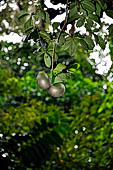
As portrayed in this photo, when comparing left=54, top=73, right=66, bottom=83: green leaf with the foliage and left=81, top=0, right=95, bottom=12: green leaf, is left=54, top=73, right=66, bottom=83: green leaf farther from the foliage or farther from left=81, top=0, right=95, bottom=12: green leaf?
the foliage

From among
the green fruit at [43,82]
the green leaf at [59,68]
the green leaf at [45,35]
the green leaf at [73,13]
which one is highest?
the green leaf at [73,13]

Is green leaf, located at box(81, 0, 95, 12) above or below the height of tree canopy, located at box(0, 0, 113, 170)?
below

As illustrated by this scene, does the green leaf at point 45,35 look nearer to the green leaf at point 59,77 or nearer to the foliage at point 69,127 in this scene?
the green leaf at point 59,77

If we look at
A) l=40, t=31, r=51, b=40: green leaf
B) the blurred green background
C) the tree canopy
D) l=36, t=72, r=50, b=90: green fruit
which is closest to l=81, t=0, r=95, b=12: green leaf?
the tree canopy

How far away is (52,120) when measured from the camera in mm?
2875

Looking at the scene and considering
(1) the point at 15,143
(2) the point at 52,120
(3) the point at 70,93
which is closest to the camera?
(1) the point at 15,143

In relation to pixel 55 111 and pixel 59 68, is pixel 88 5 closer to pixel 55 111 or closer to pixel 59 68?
pixel 59 68

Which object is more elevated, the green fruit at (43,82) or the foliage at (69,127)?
the foliage at (69,127)

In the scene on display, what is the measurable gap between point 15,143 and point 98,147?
3.85 feet

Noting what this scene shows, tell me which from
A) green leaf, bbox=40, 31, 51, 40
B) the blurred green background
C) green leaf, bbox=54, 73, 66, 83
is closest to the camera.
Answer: green leaf, bbox=54, 73, 66, 83

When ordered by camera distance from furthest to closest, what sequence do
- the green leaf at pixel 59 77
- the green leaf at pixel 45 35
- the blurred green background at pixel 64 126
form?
the blurred green background at pixel 64 126, the green leaf at pixel 45 35, the green leaf at pixel 59 77

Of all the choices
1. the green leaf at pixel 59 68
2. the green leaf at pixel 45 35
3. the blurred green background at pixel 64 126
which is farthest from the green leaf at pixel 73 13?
the blurred green background at pixel 64 126

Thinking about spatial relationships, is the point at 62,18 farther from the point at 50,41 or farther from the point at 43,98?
the point at 43,98

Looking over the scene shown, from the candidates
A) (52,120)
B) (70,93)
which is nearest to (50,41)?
(52,120)
